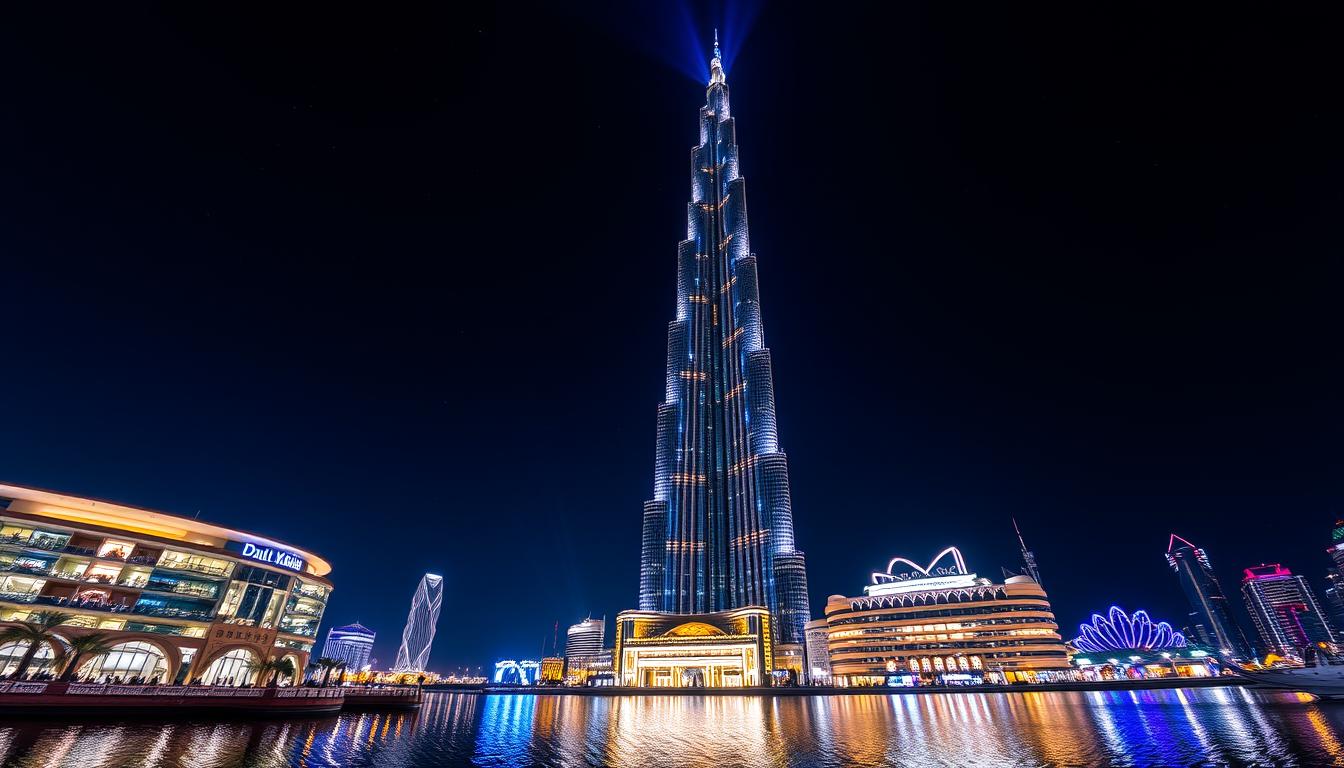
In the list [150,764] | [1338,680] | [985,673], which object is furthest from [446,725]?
[985,673]

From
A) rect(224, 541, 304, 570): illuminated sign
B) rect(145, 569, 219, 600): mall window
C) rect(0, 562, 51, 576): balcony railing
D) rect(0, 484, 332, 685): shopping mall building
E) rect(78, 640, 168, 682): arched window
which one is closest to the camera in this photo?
rect(0, 562, 51, 576): balcony railing

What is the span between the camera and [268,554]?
250 ft

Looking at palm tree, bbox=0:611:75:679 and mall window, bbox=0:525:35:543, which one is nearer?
palm tree, bbox=0:611:75:679

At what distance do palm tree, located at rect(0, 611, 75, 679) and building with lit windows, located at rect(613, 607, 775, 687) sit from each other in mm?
143440

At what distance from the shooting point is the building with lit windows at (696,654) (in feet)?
566

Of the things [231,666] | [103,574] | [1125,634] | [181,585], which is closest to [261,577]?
[181,585]

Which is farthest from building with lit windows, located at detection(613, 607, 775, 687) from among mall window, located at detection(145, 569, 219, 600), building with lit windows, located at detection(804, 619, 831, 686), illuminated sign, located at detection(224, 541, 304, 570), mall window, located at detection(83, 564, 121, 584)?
mall window, located at detection(83, 564, 121, 584)

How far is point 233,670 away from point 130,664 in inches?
401

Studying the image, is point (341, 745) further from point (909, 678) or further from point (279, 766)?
point (909, 678)

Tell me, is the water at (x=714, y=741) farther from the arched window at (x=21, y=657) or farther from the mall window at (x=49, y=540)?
the mall window at (x=49, y=540)

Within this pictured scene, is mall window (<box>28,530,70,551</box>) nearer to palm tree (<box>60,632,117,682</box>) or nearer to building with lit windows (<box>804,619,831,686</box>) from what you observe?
palm tree (<box>60,632,117,682</box>)

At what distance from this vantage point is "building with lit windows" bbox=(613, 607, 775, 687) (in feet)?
566

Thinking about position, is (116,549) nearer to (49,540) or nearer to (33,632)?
(49,540)

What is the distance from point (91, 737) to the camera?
3584 cm
